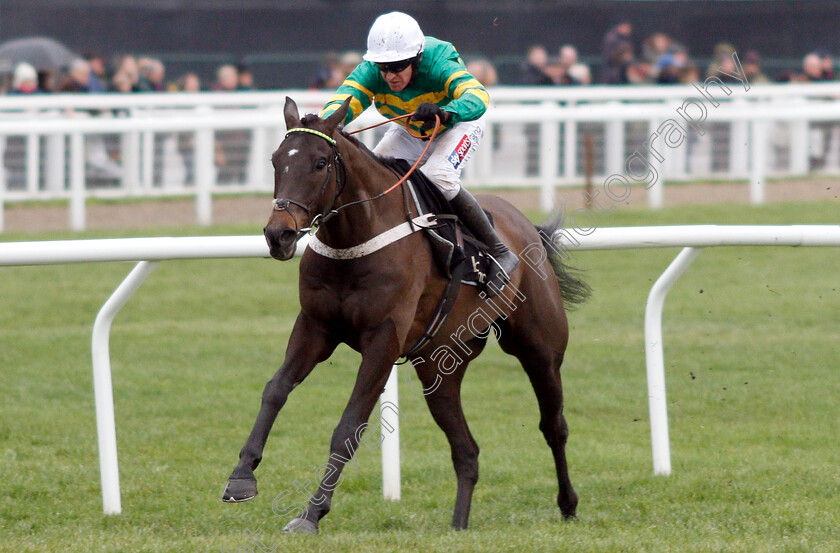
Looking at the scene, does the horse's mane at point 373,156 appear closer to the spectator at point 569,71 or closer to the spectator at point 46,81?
the spectator at point 46,81

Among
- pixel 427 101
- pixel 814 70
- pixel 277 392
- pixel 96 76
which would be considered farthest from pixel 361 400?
pixel 814 70

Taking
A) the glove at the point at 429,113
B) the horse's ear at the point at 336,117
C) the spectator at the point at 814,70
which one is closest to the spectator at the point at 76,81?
the spectator at the point at 814,70

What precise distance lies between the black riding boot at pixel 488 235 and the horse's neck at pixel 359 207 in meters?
0.39

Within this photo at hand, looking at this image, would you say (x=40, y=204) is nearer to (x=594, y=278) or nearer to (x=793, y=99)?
(x=594, y=278)

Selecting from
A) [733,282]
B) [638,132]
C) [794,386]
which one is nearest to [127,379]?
[794,386]

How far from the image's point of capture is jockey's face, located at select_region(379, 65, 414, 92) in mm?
4281

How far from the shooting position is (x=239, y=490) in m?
3.73

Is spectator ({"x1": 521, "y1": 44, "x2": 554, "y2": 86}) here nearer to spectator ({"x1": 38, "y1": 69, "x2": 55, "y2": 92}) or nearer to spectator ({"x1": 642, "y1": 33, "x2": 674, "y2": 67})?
spectator ({"x1": 642, "y1": 33, "x2": 674, "y2": 67})

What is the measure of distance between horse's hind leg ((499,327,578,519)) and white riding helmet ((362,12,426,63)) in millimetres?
1235

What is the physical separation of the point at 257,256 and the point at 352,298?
710 mm

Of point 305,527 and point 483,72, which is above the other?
point 483,72

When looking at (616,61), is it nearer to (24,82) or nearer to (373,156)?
(24,82)

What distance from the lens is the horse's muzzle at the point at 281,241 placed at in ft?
11.5

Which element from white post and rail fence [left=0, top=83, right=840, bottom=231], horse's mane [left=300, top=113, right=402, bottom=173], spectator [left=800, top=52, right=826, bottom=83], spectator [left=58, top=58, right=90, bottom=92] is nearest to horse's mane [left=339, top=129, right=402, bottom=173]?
horse's mane [left=300, top=113, right=402, bottom=173]
